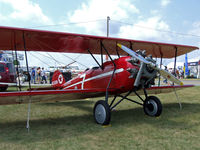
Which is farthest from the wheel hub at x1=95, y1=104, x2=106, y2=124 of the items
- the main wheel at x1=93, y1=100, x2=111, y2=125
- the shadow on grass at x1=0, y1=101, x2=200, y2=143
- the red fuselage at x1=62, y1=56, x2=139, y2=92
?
the red fuselage at x1=62, y1=56, x2=139, y2=92

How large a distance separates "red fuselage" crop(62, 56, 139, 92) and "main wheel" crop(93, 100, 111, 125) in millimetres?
647

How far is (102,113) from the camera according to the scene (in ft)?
14.8

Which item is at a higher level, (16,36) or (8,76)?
(16,36)

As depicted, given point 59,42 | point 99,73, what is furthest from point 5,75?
point 99,73

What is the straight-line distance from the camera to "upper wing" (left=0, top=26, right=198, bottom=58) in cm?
460

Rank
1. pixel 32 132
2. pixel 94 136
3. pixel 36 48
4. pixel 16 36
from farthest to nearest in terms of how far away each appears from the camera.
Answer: pixel 36 48, pixel 16 36, pixel 32 132, pixel 94 136

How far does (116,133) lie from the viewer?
3846mm

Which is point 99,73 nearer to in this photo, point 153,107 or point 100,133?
point 153,107

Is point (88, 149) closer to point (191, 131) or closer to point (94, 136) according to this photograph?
point (94, 136)

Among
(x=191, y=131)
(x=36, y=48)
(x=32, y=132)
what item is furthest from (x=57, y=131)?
(x=36, y=48)

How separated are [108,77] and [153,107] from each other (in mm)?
1698

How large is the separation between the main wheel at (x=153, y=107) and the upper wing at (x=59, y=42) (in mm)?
1755

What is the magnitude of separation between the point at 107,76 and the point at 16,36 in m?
2.71

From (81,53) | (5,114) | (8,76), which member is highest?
(81,53)
